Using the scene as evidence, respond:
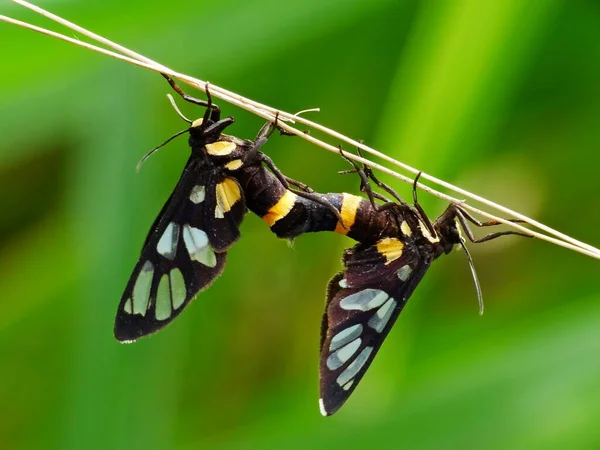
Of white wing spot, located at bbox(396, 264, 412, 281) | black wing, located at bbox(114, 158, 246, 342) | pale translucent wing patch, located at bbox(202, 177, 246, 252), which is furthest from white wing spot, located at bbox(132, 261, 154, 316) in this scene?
white wing spot, located at bbox(396, 264, 412, 281)

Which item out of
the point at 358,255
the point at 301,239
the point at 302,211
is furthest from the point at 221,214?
the point at 301,239

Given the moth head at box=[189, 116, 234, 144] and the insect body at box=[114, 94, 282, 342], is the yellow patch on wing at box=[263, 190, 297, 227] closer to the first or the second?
the insect body at box=[114, 94, 282, 342]

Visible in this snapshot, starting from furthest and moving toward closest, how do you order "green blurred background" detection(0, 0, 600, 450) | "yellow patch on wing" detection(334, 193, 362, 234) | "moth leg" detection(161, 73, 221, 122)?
"green blurred background" detection(0, 0, 600, 450) → "yellow patch on wing" detection(334, 193, 362, 234) → "moth leg" detection(161, 73, 221, 122)

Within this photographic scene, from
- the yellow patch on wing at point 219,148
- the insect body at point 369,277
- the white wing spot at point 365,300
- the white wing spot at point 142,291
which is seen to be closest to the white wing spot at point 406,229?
the insect body at point 369,277

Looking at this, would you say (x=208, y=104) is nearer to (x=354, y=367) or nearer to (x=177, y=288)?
(x=177, y=288)

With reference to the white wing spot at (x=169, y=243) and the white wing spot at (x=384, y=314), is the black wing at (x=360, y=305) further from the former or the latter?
the white wing spot at (x=169, y=243)

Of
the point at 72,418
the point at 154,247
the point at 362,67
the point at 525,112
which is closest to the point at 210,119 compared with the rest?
the point at 154,247
